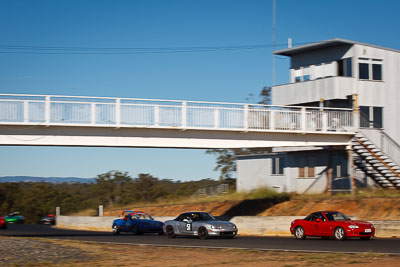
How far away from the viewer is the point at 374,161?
3938cm

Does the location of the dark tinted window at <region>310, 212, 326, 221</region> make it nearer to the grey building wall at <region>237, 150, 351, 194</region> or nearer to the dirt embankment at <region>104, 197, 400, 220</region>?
the dirt embankment at <region>104, 197, 400, 220</region>

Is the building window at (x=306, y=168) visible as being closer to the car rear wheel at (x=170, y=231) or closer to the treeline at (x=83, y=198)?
the car rear wheel at (x=170, y=231)

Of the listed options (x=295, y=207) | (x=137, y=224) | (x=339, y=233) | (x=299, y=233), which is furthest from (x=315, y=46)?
(x=339, y=233)

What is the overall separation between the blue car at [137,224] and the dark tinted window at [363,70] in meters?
18.0

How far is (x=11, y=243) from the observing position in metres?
23.0

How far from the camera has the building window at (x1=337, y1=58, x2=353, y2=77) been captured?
143 feet

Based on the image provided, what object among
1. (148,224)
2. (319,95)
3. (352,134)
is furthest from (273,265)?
(319,95)

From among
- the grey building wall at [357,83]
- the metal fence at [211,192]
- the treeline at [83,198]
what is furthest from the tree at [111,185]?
the grey building wall at [357,83]

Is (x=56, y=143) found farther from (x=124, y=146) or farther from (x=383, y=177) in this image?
(x=383, y=177)

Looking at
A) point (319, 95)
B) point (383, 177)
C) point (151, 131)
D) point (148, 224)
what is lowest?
point (148, 224)

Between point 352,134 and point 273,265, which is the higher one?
point 352,134

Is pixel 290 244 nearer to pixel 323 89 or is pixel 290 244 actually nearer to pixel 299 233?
pixel 299 233

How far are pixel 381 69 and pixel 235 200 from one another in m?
14.8

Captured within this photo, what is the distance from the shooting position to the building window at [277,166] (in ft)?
163
